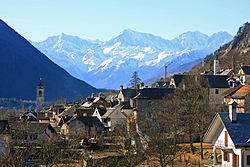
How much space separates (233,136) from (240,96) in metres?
34.7

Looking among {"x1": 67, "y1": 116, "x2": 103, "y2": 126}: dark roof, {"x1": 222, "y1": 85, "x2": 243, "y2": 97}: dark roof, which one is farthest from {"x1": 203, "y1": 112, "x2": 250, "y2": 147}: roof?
{"x1": 67, "y1": 116, "x2": 103, "y2": 126}: dark roof

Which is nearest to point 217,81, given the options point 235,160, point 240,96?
point 240,96

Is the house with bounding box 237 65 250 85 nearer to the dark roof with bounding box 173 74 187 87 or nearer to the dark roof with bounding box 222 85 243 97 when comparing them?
the dark roof with bounding box 222 85 243 97

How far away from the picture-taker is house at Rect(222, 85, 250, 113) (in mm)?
69613

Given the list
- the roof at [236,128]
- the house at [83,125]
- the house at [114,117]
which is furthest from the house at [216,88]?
the roof at [236,128]

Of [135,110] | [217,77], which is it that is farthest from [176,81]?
[135,110]

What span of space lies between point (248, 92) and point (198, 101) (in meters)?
14.3

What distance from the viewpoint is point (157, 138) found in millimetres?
51500

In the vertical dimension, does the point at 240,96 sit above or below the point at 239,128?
above

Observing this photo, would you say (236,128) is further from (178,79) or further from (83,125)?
(83,125)

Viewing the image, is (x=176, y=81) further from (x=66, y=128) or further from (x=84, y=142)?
(x=66, y=128)

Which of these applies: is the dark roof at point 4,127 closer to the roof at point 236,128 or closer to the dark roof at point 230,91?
the roof at point 236,128

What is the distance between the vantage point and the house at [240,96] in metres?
69.6

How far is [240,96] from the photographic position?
71.2 meters
